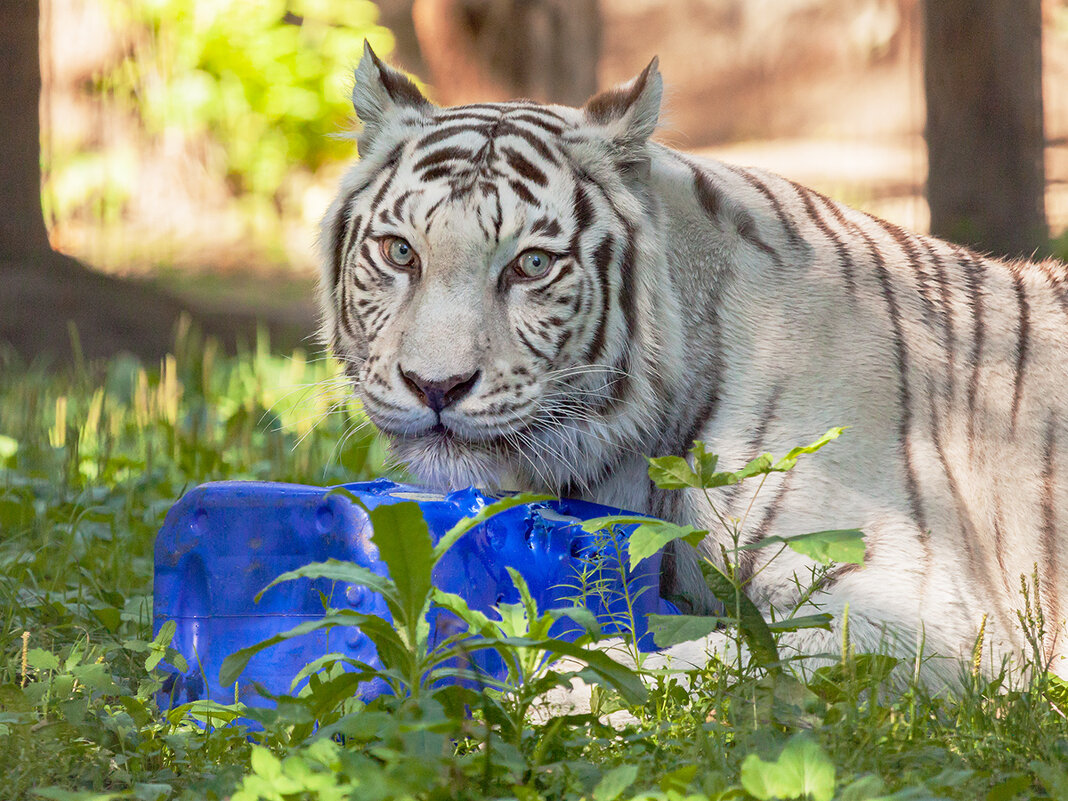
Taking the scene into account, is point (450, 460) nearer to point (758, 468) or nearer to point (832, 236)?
point (758, 468)

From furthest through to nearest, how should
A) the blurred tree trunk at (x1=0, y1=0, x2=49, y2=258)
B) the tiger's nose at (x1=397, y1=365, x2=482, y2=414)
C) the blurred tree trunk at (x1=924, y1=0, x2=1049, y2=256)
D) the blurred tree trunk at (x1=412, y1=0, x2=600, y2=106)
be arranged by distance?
the blurred tree trunk at (x1=924, y1=0, x2=1049, y2=256) → the blurred tree trunk at (x1=412, y1=0, x2=600, y2=106) → the blurred tree trunk at (x1=0, y1=0, x2=49, y2=258) → the tiger's nose at (x1=397, y1=365, x2=482, y2=414)

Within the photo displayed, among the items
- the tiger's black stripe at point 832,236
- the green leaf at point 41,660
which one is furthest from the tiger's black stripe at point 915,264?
the green leaf at point 41,660

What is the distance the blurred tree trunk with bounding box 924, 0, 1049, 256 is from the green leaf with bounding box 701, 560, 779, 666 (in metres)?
5.62

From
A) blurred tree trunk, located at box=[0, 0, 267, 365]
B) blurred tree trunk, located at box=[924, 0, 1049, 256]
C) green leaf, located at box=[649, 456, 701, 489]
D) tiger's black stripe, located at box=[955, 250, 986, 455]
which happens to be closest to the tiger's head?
green leaf, located at box=[649, 456, 701, 489]

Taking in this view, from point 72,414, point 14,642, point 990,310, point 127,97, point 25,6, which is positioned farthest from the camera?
point 127,97

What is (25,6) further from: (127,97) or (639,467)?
(639,467)

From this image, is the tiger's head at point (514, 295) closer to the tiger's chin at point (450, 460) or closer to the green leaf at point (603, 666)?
the tiger's chin at point (450, 460)

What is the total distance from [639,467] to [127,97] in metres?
8.68

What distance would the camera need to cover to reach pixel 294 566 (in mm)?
2043

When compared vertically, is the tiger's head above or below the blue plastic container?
above

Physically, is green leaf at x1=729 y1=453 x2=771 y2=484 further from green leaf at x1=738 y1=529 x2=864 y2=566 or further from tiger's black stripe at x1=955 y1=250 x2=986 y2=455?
tiger's black stripe at x1=955 y1=250 x2=986 y2=455

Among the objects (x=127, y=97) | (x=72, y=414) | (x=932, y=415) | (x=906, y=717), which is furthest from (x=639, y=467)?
(x=127, y=97)

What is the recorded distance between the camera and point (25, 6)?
6047 mm

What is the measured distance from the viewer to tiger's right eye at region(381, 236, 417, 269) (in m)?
2.41
